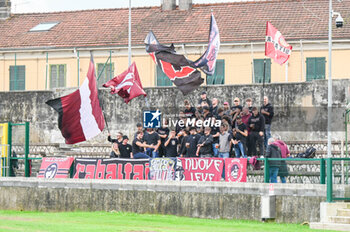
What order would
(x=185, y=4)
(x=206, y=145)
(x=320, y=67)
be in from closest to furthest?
(x=206, y=145) → (x=320, y=67) → (x=185, y=4)

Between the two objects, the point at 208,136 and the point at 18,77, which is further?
the point at 18,77

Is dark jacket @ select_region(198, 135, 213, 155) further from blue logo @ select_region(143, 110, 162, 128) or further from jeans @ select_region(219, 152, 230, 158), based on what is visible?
blue logo @ select_region(143, 110, 162, 128)

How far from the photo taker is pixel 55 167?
3109 cm

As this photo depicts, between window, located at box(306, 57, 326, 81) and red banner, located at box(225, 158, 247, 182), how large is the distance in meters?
17.1

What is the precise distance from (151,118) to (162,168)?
31.9 ft

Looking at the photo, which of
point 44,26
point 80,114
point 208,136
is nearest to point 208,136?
point 208,136

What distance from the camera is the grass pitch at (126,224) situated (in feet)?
74.4

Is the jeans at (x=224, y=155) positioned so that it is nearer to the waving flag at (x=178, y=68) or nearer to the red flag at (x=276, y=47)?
the waving flag at (x=178, y=68)

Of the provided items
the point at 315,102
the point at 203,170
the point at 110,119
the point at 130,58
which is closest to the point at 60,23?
the point at 130,58

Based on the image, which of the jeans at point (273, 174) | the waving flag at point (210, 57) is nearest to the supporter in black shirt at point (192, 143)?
the jeans at point (273, 174)

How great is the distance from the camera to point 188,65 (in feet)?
107

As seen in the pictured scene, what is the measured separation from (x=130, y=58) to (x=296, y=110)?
10.5 meters

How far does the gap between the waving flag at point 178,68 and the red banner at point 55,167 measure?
15.8 feet

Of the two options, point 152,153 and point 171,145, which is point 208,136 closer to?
point 171,145
